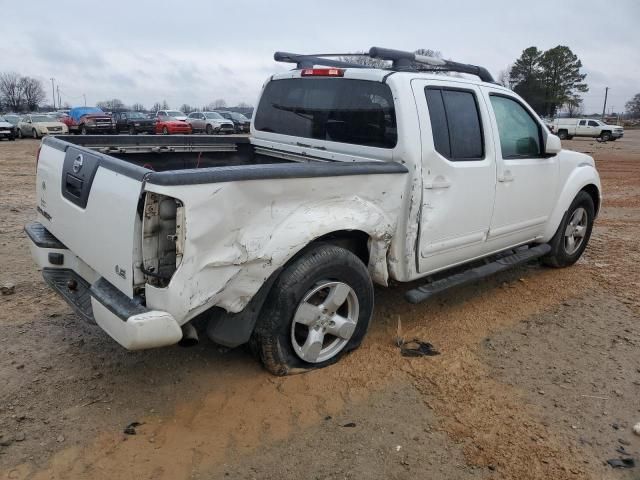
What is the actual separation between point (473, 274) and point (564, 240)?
6.25ft

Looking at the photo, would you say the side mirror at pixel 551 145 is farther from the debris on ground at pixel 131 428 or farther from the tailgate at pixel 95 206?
the debris on ground at pixel 131 428

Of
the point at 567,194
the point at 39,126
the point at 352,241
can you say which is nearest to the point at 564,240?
the point at 567,194

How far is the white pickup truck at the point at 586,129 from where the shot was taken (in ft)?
128

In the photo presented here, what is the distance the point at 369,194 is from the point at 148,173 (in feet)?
4.64

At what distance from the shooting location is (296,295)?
10.3 ft

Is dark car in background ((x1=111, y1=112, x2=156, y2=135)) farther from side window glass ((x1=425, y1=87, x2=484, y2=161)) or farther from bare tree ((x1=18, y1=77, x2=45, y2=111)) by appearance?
bare tree ((x1=18, y1=77, x2=45, y2=111))

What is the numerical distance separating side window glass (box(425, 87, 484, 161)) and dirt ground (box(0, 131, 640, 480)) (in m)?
1.39

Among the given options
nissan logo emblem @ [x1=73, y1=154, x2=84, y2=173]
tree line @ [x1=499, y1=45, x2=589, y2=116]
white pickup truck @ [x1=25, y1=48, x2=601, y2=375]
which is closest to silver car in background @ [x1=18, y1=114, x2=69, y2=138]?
white pickup truck @ [x1=25, y1=48, x2=601, y2=375]

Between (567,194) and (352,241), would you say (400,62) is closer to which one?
(352,241)

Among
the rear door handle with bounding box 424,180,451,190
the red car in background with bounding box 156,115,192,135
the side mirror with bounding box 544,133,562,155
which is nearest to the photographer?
the rear door handle with bounding box 424,180,451,190

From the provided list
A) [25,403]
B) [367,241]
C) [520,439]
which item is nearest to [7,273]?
[25,403]

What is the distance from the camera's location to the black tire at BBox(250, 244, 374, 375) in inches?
123

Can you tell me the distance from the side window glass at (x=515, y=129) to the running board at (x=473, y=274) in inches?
35.8

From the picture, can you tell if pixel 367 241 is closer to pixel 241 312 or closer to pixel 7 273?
pixel 241 312
